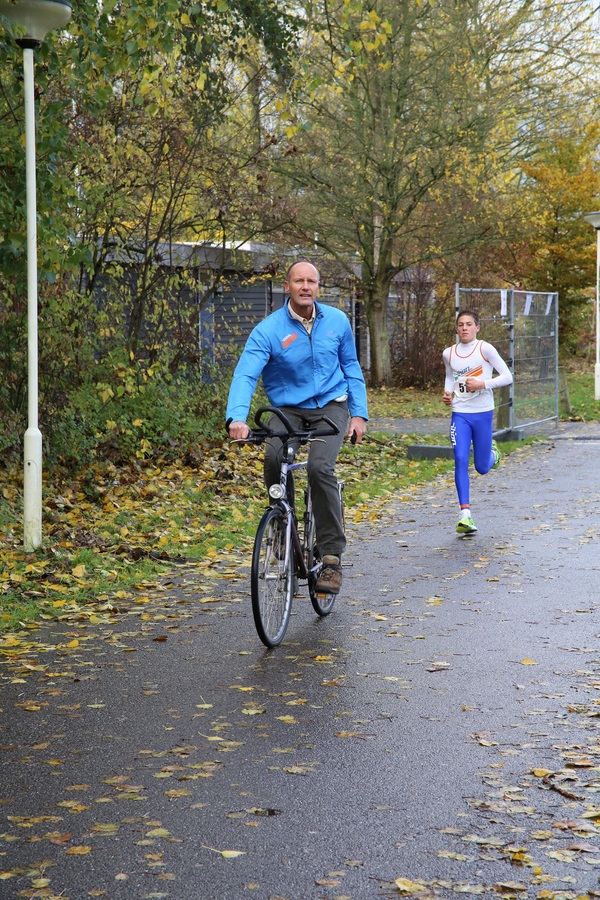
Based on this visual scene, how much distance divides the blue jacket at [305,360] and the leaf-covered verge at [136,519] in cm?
198

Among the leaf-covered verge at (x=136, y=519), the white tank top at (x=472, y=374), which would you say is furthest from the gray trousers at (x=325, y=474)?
the white tank top at (x=472, y=374)

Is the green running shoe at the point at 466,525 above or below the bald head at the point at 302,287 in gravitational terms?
below

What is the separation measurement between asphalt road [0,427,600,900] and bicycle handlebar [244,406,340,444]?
1162 millimetres

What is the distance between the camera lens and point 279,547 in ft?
22.0

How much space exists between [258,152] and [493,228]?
15.7 m

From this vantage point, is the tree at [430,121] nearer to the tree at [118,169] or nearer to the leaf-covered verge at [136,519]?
the tree at [118,169]

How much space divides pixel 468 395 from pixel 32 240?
13.3ft

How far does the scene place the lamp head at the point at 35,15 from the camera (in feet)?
29.4

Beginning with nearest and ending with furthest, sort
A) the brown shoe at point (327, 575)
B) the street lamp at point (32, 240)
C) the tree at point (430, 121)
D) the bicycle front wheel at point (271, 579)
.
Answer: the bicycle front wheel at point (271, 579)
the brown shoe at point (327, 575)
the street lamp at point (32, 240)
the tree at point (430, 121)

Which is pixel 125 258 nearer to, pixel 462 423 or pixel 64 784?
pixel 462 423

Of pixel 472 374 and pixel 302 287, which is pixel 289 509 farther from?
pixel 472 374

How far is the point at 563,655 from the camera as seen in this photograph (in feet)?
20.8

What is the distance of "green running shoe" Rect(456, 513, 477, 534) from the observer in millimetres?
10625

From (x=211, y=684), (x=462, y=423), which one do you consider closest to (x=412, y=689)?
(x=211, y=684)
